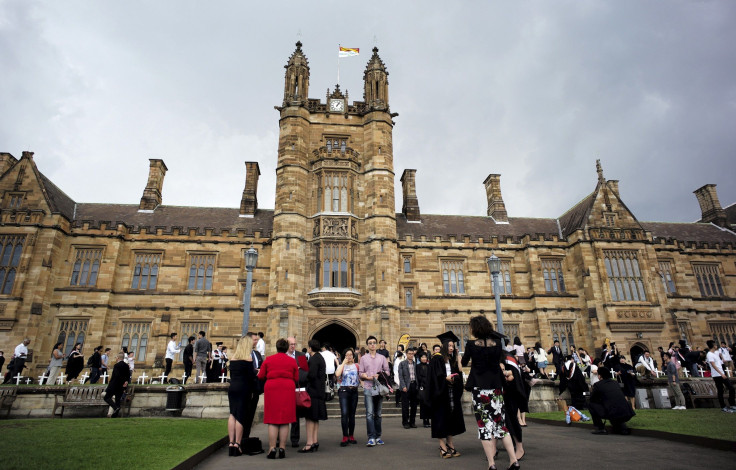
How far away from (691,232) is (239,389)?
126 ft

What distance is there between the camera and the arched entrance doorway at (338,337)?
2616cm

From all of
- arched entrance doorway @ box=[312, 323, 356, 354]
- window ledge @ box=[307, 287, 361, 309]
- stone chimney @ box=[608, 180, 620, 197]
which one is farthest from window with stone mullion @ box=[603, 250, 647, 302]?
arched entrance doorway @ box=[312, 323, 356, 354]

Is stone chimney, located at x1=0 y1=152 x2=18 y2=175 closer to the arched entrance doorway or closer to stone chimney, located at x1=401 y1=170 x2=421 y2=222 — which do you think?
the arched entrance doorway

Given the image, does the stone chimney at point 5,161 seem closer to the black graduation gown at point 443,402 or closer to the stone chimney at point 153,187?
the stone chimney at point 153,187

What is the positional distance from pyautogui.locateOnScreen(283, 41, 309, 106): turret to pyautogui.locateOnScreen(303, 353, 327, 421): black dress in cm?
2329

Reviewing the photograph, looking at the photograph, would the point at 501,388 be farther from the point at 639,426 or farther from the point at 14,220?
the point at 14,220

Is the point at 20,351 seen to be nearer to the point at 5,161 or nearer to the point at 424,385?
the point at 424,385

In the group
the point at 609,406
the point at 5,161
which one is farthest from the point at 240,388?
the point at 5,161

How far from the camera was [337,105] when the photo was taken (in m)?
29.2

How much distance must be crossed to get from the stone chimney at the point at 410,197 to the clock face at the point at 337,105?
7025 millimetres

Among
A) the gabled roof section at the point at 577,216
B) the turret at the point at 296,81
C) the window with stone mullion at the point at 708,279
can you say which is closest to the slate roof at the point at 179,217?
the turret at the point at 296,81

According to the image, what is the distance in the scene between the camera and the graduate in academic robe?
21.4 feet

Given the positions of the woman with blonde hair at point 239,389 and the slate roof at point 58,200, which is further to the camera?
the slate roof at point 58,200

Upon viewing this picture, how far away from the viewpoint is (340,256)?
2473 cm
